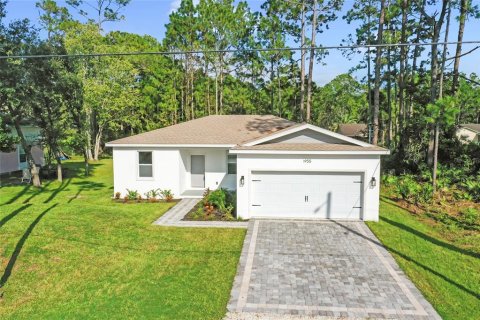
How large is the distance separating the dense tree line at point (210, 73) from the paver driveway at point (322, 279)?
29.9 feet

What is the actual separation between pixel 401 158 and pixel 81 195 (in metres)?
20.0

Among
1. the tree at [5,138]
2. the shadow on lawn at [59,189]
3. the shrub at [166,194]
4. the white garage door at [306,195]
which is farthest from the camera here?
the tree at [5,138]

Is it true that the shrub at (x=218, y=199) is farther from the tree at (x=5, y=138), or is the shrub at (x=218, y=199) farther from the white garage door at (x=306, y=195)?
the tree at (x=5, y=138)

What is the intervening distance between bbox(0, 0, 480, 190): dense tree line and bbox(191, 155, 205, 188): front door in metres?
9.12

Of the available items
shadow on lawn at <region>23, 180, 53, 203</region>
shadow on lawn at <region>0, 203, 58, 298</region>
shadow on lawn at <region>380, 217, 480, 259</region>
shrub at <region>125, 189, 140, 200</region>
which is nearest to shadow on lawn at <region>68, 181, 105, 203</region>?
shadow on lawn at <region>23, 180, 53, 203</region>


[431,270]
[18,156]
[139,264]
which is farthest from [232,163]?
[18,156]

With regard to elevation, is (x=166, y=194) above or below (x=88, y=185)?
above

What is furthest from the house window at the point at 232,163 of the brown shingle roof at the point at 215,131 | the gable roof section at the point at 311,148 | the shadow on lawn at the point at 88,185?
the shadow on lawn at the point at 88,185

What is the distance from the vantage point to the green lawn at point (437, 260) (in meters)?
6.58

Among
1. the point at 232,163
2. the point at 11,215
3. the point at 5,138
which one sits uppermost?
the point at 5,138

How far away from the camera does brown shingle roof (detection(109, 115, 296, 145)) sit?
52.0ft

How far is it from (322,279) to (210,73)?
3439 centimetres

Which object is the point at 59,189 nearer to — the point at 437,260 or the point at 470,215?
the point at 437,260

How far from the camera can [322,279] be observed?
753 cm
